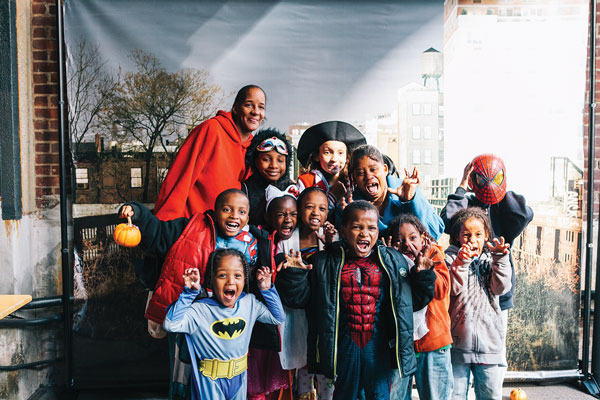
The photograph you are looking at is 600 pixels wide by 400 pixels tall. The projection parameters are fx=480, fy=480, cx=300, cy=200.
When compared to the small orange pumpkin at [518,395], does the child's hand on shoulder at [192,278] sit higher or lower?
higher

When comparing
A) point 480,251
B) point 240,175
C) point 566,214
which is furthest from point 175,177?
point 566,214

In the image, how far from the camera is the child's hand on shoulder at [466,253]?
307cm

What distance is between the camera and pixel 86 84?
13.3 ft

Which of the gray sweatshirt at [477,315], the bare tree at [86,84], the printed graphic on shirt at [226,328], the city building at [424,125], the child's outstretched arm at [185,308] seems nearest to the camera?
the child's outstretched arm at [185,308]

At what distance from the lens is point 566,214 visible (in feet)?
14.1

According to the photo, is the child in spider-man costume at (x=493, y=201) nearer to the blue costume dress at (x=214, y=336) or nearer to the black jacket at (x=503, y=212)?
the black jacket at (x=503, y=212)

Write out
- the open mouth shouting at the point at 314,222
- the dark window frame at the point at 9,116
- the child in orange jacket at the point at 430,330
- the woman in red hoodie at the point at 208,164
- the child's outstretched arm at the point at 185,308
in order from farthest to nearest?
1. the dark window frame at the point at 9,116
2. the woman in red hoodie at the point at 208,164
3. the open mouth shouting at the point at 314,222
4. the child in orange jacket at the point at 430,330
5. the child's outstretched arm at the point at 185,308

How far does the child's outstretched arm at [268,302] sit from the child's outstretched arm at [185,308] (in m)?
0.37

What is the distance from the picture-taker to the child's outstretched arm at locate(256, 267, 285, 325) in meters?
2.80

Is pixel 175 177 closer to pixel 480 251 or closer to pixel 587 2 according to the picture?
pixel 480 251

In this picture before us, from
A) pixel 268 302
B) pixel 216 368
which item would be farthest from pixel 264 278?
pixel 216 368

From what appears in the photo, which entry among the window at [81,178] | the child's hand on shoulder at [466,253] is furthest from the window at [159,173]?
the child's hand on shoulder at [466,253]

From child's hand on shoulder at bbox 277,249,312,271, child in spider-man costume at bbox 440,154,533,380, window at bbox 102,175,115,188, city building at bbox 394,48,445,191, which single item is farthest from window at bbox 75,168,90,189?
child in spider-man costume at bbox 440,154,533,380

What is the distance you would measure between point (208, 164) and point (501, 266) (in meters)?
2.09
